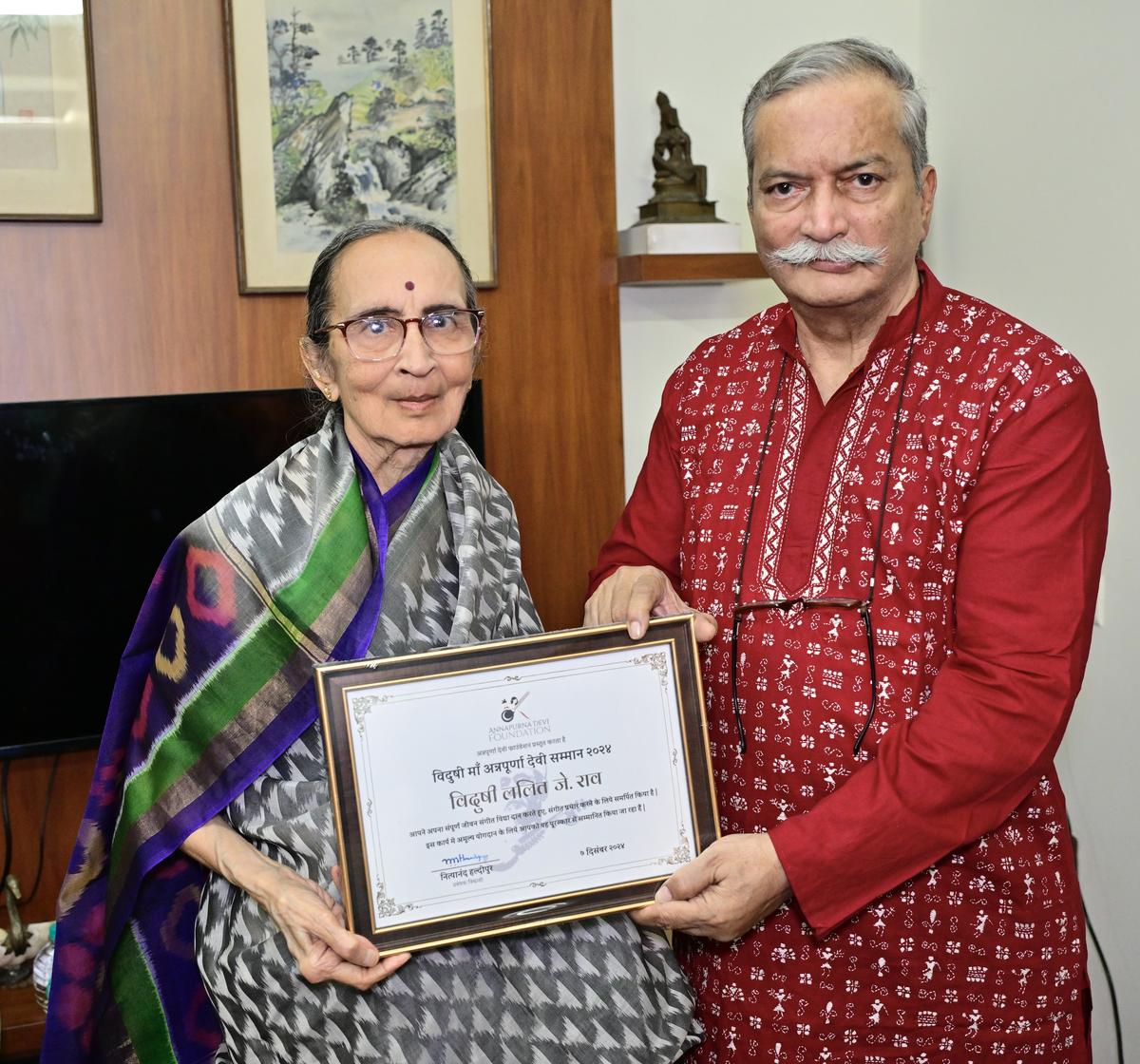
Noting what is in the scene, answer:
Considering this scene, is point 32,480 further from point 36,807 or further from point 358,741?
point 358,741

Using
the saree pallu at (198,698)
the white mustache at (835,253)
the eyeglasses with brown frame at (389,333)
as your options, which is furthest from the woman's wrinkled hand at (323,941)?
the white mustache at (835,253)

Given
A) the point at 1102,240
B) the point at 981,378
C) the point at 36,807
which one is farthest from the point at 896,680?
the point at 36,807

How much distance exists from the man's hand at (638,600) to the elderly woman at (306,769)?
0.19 m

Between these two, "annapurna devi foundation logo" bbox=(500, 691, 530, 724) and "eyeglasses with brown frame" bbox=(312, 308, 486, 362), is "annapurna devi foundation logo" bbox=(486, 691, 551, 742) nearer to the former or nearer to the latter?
"annapurna devi foundation logo" bbox=(500, 691, 530, 724)

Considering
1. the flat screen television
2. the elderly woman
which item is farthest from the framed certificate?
the flat screen television

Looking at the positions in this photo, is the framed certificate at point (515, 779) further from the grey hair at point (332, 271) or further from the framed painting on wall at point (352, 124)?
the framed painting on wall at point (352, 124)

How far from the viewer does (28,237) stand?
2.56 metres

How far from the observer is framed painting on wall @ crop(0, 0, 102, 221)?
8.16 ft

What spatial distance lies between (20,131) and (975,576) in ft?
7.14

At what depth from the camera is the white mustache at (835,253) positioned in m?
1.55

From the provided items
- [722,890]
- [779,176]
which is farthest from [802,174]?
[722,890]

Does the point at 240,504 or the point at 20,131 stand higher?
the point at 20,131

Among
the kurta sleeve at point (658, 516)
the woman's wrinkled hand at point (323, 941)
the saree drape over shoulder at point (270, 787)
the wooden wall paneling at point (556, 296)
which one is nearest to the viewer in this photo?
the woman's wrinkled hand at point (323, 941)

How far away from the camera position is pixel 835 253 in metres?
1.56
